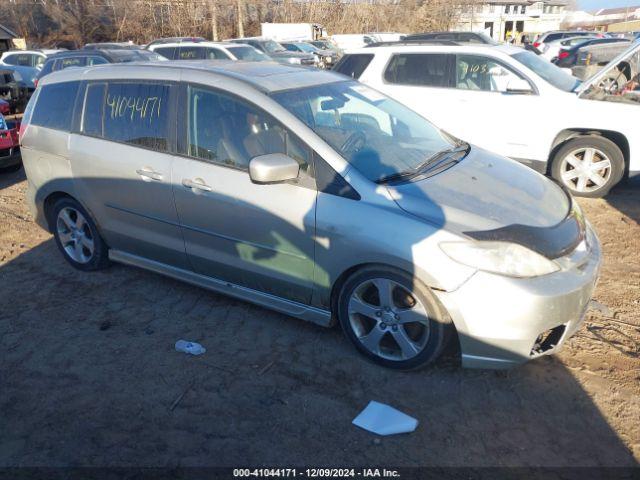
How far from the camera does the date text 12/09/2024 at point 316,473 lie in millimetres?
2561

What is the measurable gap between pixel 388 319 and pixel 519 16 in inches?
2982

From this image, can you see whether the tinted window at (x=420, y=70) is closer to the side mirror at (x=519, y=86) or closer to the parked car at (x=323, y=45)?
the side mirror at (x=519, y=86)

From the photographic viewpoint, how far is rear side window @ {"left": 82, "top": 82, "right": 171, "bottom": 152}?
3914 millimetres

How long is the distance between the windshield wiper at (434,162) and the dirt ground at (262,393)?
47.4 inches

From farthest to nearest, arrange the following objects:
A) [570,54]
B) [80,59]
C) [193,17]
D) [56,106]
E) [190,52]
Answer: [193,17], [570,54], [190,52], [80,59], [56,106]

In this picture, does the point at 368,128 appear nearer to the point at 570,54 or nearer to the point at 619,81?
the point at 619,81

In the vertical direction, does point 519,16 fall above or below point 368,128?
above

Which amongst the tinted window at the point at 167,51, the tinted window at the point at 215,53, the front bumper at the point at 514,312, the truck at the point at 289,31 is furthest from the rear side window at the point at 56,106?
the truck at the point at 289,31

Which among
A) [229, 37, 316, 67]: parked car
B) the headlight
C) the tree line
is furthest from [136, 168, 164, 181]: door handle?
the tree line

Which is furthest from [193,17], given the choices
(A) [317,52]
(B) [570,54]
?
(B) [570,54]

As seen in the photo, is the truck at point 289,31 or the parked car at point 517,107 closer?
the parked car at point 517,107

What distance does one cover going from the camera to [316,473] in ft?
8.44

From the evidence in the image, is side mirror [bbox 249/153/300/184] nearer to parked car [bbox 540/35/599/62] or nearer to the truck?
parked car [bbox 540/35/599/62]

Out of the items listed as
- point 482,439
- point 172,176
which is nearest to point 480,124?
point 172,176
